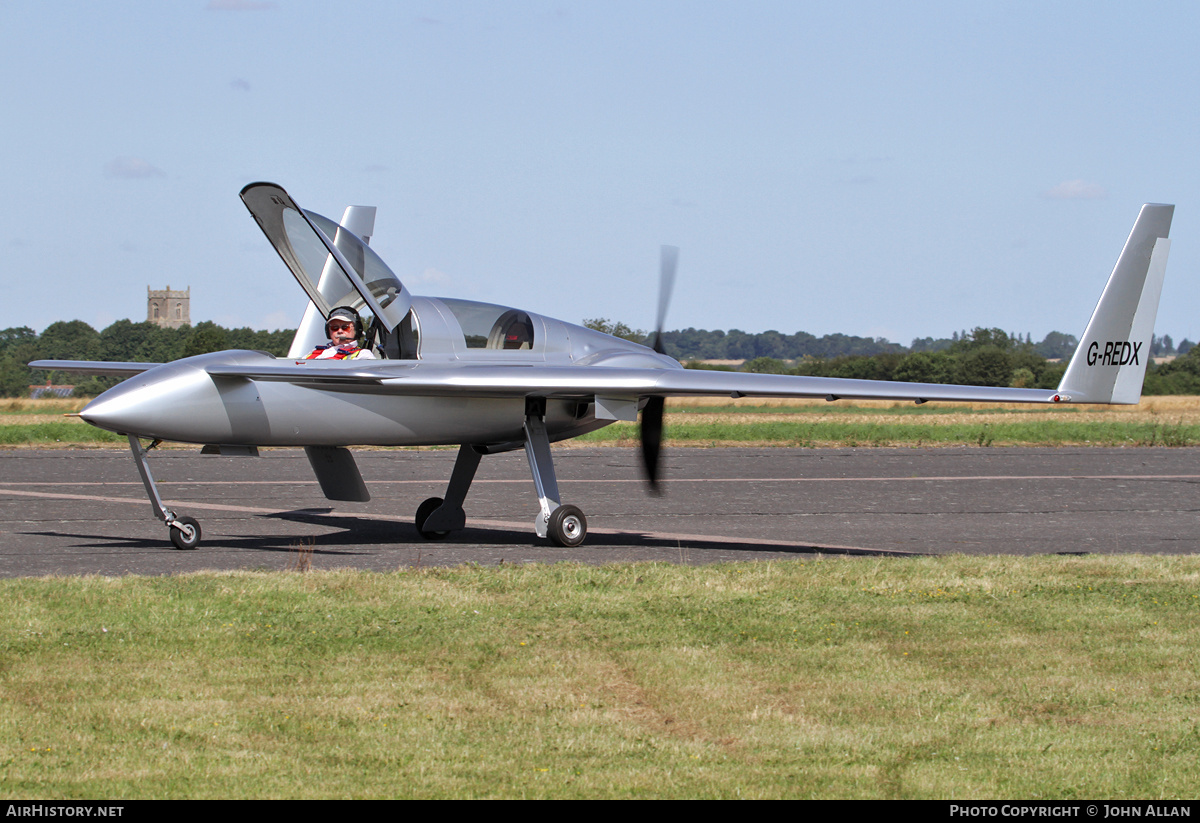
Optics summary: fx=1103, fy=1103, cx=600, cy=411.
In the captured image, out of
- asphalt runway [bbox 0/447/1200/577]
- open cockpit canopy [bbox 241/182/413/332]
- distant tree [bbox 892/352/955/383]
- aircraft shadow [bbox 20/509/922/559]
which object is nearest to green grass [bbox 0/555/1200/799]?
asphalt runway [bbox 0/447/1200/577]

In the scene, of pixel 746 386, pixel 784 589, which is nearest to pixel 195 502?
pixel 746 386

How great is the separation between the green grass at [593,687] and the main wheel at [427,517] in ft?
12.1

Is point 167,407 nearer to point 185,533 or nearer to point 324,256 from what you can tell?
point 185,533

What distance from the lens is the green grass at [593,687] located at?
506 cm

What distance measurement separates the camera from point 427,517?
44.9 ft

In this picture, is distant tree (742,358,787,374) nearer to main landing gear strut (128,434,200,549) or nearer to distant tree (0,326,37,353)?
main landing gear strut (128,434,200,549)

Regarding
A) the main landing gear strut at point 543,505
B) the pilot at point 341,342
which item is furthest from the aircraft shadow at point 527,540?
the pilot at point 341,342

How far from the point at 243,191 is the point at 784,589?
673cm

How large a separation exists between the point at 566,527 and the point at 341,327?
3.43 m

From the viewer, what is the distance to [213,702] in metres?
6.09

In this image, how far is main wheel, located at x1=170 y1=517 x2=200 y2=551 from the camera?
1210cm

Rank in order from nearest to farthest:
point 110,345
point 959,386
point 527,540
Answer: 1. point 959,386
2. point 527,540
3. point 110,345

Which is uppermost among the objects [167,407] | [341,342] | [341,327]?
[341,327]

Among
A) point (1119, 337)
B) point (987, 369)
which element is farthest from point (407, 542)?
point (987, 369)
